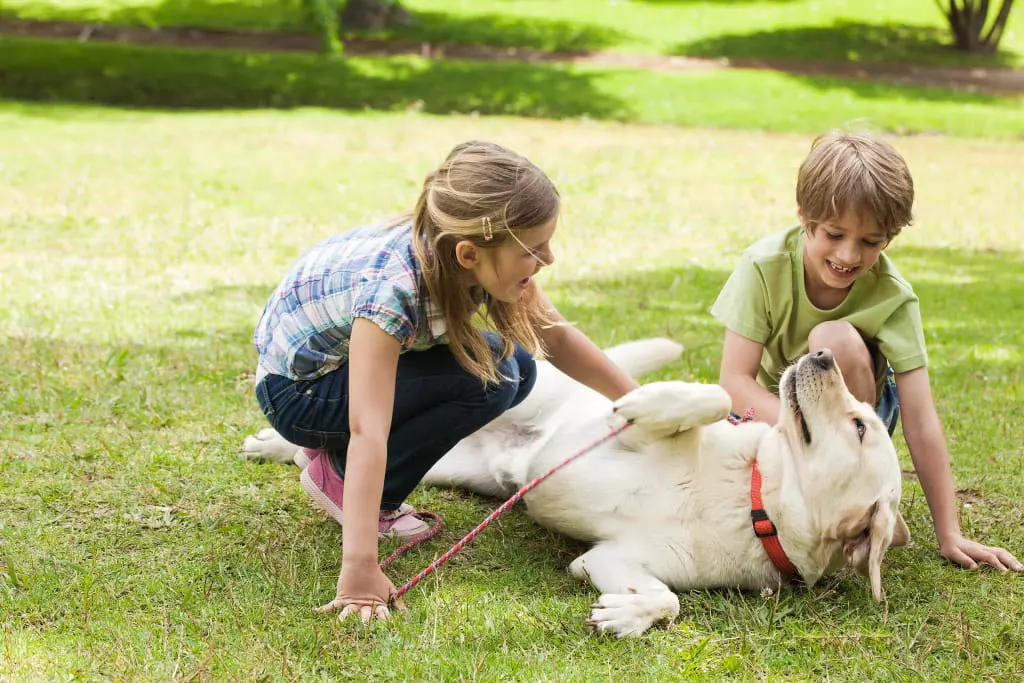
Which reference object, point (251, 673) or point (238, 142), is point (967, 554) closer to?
point (251, 673)

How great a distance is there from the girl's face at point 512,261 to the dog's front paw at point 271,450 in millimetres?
1401

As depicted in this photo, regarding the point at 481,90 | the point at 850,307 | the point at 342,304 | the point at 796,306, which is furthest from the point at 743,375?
the point at 481,90

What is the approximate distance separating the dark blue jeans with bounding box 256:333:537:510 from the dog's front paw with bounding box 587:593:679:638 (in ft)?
2.63

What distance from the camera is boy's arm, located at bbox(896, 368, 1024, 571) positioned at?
12.4 ft

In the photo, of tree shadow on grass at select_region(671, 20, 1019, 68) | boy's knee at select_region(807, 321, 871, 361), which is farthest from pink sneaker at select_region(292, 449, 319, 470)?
tree shadow on grass at select_region(671, 20, 1019, 68)

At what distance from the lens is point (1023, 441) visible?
16.1 ft

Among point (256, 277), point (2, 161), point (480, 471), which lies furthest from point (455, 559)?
point (2, 161)

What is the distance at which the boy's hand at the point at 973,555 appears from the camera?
374cm

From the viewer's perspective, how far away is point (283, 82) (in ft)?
64.6

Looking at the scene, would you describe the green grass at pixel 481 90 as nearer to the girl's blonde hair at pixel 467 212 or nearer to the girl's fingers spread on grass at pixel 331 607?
the girl's blonde hair at pixel 467 212

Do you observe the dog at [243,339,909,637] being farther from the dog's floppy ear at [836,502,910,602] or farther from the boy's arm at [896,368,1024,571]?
the boy's arm at [896,368,1024,571]

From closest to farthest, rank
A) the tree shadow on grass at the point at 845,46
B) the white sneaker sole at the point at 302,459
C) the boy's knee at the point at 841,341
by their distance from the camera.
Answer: the boy's knee at the point at 841,341
the white sneaker sole at the point at 302,459
the tree shadow on grass at the point at 845,46

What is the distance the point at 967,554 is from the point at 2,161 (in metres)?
10.8

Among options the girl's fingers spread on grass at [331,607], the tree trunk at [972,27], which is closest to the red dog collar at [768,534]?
the girl's fingers spread on grass at [331,607]
